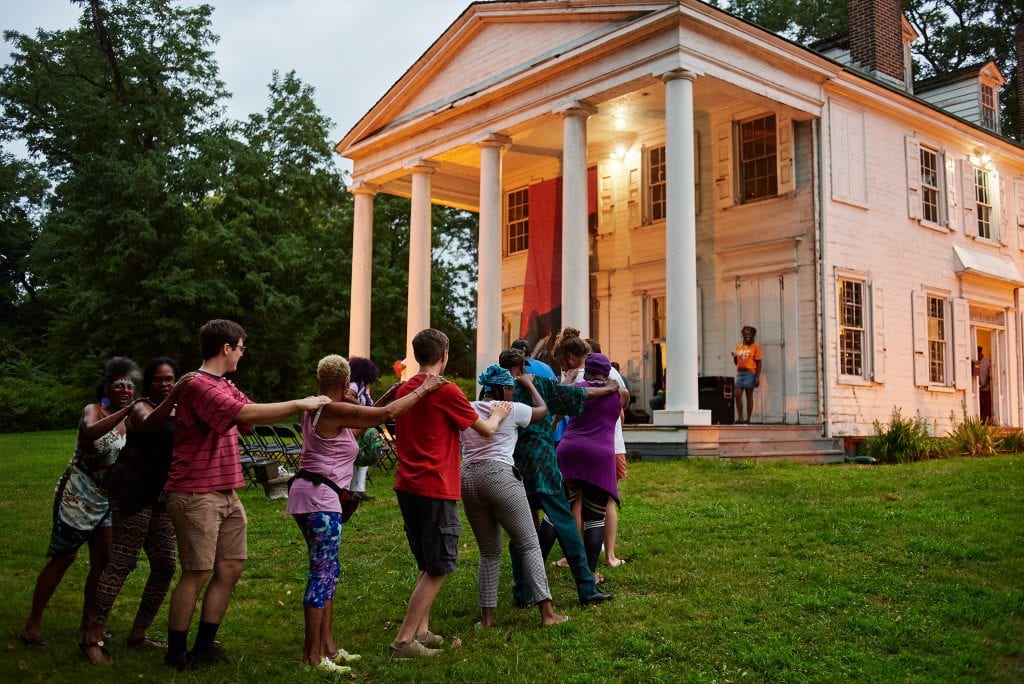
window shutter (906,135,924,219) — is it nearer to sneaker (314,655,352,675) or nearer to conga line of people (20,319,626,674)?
conga line of people (20,319,626,674)

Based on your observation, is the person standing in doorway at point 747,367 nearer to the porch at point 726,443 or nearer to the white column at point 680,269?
the porch at point 726,443

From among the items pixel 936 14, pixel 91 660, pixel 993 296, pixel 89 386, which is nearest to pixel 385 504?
pixel 91 660

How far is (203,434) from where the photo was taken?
4965 millimetres

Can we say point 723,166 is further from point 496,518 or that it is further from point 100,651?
point 100,651

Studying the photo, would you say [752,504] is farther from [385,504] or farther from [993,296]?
[993,296]

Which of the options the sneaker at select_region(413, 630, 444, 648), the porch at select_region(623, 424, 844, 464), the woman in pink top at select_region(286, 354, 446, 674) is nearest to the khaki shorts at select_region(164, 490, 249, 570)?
the woman in pink top at select_region(286, 354, 446, 674)

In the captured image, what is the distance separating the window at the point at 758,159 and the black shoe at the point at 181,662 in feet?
48.2

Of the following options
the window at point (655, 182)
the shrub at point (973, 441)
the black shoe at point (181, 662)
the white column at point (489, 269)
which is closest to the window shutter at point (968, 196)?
the shrub at point (973, 441)

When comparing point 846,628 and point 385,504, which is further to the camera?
point 385,504

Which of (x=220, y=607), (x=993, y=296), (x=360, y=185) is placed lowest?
(x=220, y=607)

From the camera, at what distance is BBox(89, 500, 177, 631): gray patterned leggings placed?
547 centimetres

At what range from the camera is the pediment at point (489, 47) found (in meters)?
16.6

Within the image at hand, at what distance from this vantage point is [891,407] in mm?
17562

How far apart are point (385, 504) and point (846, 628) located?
6515mm
